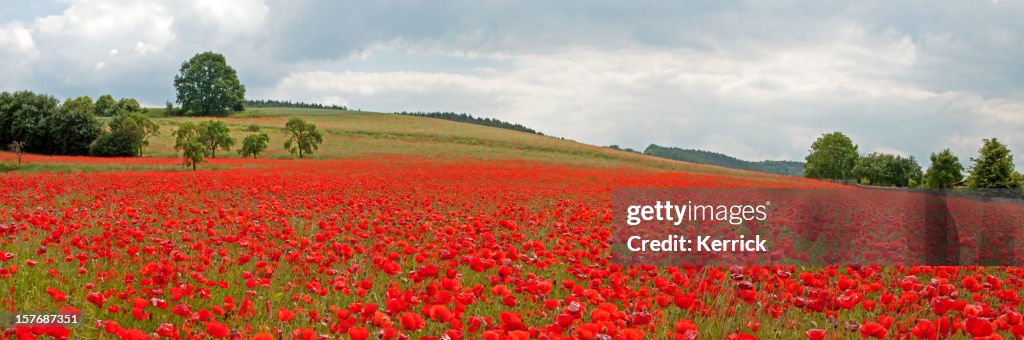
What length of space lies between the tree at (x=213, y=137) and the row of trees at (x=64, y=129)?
15.5 ft

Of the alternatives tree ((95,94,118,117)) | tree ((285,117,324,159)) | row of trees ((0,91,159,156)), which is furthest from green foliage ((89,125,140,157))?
tree ((95,94,118,117))

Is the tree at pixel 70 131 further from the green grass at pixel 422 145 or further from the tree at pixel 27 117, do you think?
the green grass at pixel 422 145

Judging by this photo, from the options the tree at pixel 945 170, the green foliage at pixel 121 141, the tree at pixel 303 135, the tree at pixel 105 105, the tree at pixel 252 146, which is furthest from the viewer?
the tree at pixel 105 105

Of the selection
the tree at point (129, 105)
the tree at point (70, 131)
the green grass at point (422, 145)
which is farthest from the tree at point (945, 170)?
the tree at point (129, 105)

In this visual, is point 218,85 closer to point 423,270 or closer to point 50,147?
point 50,147

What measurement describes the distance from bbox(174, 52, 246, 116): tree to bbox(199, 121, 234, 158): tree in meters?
56.9

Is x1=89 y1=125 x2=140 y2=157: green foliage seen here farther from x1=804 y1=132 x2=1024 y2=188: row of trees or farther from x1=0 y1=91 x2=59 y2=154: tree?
x1=804 y1=132 x2=1024 y2=188: row of trees

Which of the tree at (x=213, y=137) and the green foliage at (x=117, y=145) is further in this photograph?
the tree at (x=213, y=137)

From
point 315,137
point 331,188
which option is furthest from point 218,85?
point 331,188

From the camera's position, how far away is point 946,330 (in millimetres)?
5297

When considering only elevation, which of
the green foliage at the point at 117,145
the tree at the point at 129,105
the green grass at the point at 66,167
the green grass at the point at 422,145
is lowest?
the green grass at the point at 66,167

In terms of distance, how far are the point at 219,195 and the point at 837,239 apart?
1225 centimetres

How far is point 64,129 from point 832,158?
9534 cm

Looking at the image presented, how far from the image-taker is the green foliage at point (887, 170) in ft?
344
